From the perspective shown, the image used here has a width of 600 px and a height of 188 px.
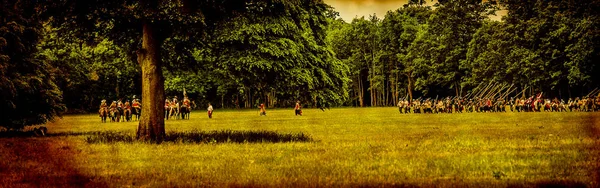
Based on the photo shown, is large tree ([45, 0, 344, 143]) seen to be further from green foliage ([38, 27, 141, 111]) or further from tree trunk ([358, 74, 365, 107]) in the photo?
tree trunk ([358, 74, 365, 107])

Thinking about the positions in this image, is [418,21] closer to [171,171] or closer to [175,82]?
[175,82]

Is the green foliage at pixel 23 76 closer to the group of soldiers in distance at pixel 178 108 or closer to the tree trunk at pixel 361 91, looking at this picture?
the group of soldiers in distance at pixel 178 108

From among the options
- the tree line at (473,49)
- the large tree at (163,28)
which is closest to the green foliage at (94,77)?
the tree line at (473,49)

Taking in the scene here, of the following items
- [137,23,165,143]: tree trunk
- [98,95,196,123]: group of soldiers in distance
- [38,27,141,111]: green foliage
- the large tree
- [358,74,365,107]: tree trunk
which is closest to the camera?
the large tree

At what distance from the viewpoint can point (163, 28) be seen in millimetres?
19000

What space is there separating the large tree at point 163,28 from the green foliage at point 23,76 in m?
1.98

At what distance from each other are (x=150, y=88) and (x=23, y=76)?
5322 millimetres

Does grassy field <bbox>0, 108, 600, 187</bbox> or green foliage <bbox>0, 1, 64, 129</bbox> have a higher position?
green foliage <bbox>0, 1, 64, 129</bbox>

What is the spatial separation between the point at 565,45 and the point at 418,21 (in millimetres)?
39288

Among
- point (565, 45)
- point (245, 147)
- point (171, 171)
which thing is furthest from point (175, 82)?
point (171, 171)

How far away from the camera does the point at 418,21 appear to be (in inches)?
3871

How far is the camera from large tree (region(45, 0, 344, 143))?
17484 mm

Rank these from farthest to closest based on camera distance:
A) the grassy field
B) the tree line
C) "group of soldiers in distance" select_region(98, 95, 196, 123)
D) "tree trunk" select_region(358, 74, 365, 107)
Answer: "tree trunk" select_region(358, 74, 365, 107) < the tree line < "group of soldiers in distance" select_region(98, 95, 196, 123) < the grassy field

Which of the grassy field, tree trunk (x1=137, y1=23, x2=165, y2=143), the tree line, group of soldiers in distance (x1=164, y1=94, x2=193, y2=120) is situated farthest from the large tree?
group of soldiers in distance (x1=164, y1=94, x2=193, y2=120)
